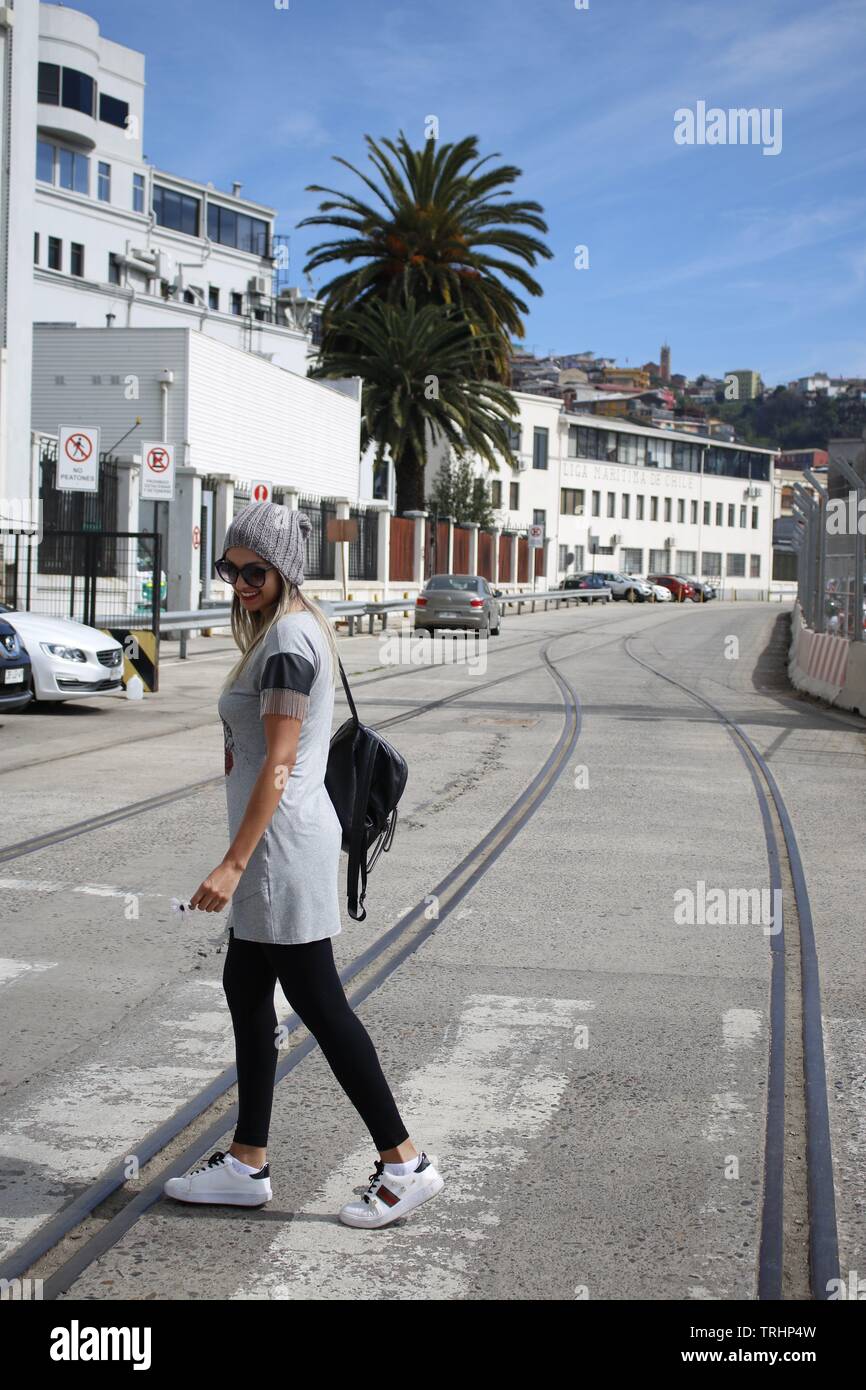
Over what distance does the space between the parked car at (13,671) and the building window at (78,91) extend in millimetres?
44503


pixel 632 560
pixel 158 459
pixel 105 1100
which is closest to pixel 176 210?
pixel 632 560

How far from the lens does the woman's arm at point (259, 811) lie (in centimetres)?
378

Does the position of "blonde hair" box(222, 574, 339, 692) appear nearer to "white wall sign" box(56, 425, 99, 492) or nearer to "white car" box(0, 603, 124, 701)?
"white car" box(0, 603, 124, 701)

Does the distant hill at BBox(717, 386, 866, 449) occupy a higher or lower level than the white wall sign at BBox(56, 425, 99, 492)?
higher

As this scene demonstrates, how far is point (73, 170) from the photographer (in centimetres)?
5569

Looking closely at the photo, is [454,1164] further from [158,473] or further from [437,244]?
[437,244]

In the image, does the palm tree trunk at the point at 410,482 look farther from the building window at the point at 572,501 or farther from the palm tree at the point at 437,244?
the building window at the point at 572,501

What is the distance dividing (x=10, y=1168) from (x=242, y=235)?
67.5 metres

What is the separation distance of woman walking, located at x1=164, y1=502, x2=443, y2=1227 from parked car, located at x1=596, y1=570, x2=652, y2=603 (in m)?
67.0

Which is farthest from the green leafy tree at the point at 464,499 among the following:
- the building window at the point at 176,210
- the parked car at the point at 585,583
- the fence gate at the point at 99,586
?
the fence gate at the point at 99,586

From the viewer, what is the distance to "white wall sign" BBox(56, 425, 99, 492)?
22.5m

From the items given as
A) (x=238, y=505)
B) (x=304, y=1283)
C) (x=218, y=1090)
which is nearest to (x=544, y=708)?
(x=218, y=1090)

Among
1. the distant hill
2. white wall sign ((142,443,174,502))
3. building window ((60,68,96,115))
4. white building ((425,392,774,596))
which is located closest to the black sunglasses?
white wall sign ((142,443,174,502))

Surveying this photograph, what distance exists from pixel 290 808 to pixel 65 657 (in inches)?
511
